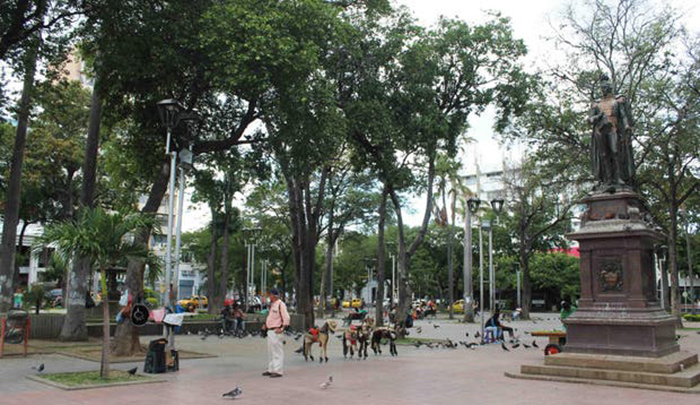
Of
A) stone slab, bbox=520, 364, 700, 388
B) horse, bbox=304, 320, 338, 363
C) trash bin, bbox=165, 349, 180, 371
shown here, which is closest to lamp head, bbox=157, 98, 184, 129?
trash bin, bbox=165, 349, 180, 371

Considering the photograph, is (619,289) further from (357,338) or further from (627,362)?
(357,338)

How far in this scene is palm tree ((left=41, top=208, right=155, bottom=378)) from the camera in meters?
9.93

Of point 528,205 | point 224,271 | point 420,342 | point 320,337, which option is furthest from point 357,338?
point 528,205

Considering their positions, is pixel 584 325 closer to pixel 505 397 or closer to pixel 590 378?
pixel 590 378

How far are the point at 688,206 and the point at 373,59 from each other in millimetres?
23646

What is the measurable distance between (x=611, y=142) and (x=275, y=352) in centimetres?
826

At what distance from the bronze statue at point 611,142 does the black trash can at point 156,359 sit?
970cm

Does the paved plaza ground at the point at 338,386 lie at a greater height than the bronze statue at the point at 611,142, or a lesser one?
lesser

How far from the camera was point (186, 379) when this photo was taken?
11031 mm

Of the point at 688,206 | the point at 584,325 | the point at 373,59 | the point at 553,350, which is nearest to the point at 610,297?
the point at 584,325

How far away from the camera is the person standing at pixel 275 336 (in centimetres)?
1159

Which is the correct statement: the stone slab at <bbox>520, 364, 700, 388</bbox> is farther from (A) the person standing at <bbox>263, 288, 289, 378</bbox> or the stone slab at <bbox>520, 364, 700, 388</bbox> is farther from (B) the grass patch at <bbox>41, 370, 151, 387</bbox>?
(B) the grass patch at <bbox>41, 370, 151, 387</bbox>

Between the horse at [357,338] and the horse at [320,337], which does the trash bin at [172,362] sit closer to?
the horse at [320,337]

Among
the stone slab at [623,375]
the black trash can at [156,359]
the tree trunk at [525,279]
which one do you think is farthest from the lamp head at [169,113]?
the tree trunk at [525,279]
